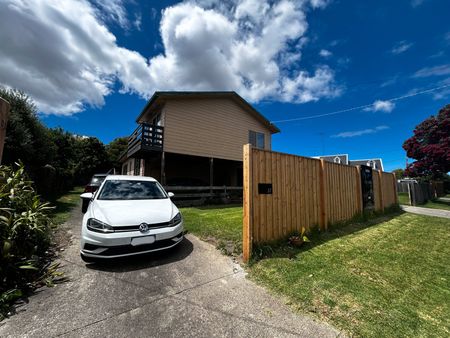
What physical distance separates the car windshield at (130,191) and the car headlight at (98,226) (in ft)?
3.23

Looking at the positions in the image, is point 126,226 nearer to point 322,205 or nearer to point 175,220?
point 175,220

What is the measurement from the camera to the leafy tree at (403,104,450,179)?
57.9 ft

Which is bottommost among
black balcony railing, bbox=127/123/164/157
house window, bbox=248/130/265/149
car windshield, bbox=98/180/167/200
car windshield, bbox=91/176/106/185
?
car windshield, bbox=98/180/167/200

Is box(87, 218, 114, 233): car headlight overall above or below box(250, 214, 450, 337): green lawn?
above

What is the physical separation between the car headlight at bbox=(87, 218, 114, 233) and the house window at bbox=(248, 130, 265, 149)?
1282 cm

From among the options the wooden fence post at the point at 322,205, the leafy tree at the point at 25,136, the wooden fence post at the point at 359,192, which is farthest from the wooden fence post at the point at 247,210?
the leafy tree at the point at 25,136

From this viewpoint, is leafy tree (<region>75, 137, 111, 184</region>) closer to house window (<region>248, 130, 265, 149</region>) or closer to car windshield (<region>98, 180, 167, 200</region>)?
house window (<region>248, 130, 265, 149</region>)

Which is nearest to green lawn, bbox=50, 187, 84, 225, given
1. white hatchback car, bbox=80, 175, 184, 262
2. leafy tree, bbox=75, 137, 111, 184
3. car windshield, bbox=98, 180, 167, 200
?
car windshield, bbox=98, 180, 167, 200

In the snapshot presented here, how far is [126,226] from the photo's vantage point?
335 centimetres

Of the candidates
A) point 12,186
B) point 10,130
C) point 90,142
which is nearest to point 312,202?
point 12,186

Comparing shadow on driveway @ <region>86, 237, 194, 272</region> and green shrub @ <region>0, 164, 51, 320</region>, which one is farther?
shadow on driveway @ <region>86, 237, 194, 272</region>

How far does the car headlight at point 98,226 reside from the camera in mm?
3271

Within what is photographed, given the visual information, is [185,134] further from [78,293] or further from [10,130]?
[78,293]

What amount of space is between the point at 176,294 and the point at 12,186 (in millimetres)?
4055
